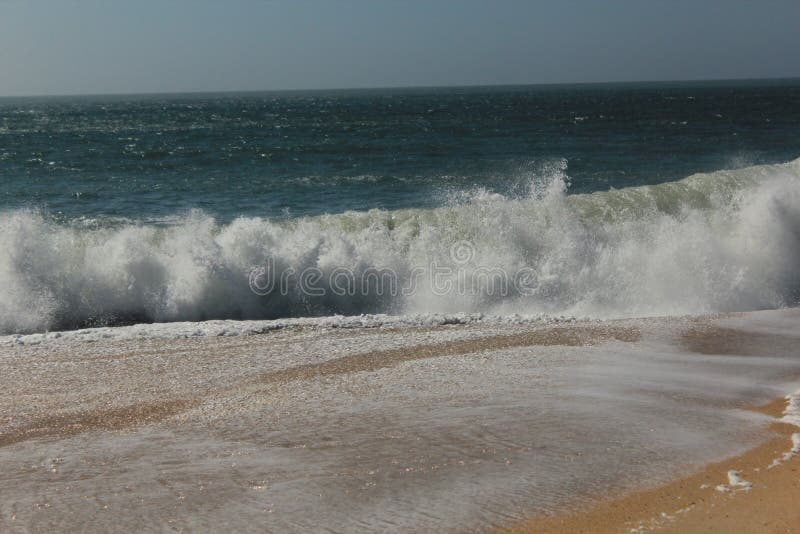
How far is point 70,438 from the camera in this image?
5637 mm

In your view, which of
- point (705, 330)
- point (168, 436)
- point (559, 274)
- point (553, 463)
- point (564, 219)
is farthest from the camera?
point (564, 219)

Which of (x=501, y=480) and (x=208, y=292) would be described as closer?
(x=501, y=480)

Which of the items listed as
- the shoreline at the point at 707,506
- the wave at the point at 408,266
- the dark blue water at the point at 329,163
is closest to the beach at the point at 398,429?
the shoreline at the point at 707,506

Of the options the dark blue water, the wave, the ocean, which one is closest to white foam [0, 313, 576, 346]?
the ocean

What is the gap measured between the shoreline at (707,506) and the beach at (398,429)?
0.01 metres

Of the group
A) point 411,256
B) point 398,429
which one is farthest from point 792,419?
point 411,256

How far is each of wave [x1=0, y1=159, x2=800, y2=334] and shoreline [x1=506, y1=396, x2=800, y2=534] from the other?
577 centimetres

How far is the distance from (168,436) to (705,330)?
20.6 ft

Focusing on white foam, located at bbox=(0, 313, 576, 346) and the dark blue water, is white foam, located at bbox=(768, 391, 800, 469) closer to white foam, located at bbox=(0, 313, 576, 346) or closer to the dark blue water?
white foam, located at bbox=(0, 313, 576, 346)

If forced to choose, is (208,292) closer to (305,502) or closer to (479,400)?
(479,400)

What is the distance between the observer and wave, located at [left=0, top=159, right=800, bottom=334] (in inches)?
422

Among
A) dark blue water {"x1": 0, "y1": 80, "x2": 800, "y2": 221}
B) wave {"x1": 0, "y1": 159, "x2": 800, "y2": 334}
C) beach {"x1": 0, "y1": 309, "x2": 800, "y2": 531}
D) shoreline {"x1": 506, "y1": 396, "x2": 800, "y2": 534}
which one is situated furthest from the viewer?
dark blue water {"x1": 0, "y1": 80, "x2": 800, "y2": 221}

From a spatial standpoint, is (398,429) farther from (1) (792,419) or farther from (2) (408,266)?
(2) (408,266)

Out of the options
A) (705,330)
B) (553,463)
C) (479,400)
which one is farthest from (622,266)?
(553,463)
